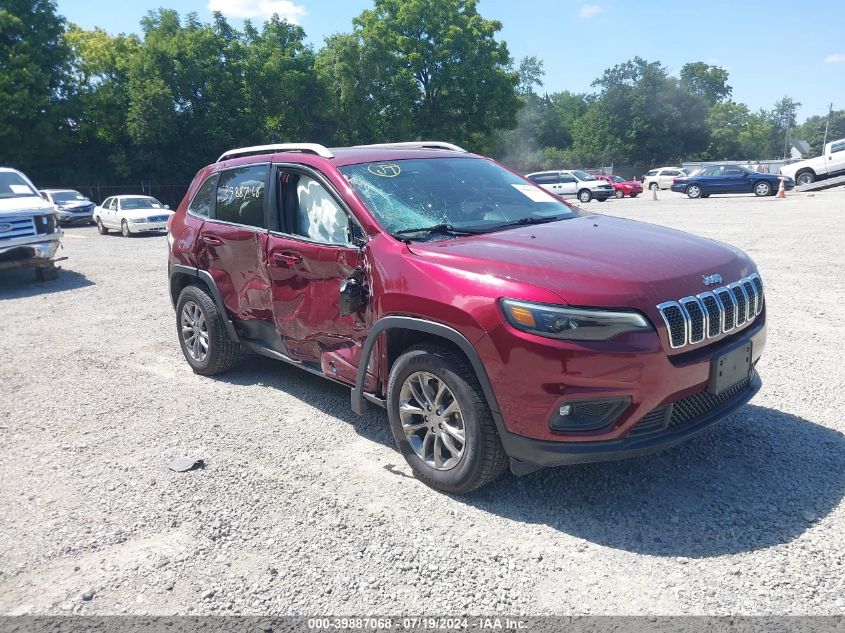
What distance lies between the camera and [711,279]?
3.45 meters

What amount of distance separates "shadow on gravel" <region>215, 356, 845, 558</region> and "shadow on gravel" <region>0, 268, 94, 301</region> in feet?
30.2

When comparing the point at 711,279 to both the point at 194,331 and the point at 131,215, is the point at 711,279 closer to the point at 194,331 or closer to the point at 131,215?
the point at 194,331

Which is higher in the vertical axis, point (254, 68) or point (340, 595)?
point (254, 68)

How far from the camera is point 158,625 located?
107 inches

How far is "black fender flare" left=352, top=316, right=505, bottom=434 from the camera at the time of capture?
327 cm

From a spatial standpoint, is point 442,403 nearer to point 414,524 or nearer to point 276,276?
point 414,524

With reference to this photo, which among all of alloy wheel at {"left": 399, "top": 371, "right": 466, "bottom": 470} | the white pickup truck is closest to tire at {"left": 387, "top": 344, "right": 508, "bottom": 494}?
alloy wheel at {"left": 399, "top": 371, "right": 466, "bottom": 470}

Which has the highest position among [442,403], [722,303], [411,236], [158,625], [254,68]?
[254,68]

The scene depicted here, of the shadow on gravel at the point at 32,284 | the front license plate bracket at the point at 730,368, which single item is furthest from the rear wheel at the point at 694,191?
the front license plate bracket at the point at 730,368

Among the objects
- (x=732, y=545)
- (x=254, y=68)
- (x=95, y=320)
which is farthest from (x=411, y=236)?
(x=254, y=68)

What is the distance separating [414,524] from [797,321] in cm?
537

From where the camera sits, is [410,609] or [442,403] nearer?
[410,609]

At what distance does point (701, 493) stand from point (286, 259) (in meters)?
2.99

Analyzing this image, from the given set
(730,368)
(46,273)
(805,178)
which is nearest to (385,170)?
(730,368)
